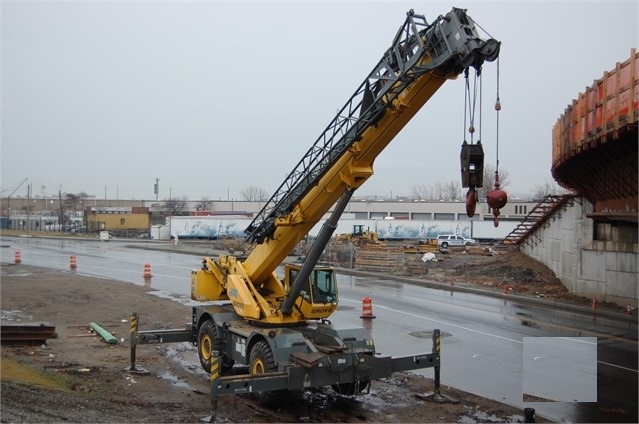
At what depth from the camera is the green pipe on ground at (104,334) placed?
16.7 metres

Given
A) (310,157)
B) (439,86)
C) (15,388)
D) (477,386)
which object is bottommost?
(477,386)

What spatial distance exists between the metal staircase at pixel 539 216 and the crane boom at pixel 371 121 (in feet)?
63.2

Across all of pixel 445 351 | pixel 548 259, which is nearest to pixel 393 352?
pixel 445 351

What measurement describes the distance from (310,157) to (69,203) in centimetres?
14212

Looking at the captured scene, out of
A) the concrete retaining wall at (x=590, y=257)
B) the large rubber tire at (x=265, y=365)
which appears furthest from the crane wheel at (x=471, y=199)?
the concrete retaining wall at (x=590, y=257)

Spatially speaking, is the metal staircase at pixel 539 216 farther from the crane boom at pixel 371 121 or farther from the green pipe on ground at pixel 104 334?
the green pipe on ground at pixel 104 334

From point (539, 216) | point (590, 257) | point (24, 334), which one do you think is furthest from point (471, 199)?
point (539, 216)

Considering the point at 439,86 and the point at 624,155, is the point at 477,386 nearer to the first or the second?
the point at 439,86

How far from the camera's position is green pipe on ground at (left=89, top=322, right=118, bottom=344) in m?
16.7

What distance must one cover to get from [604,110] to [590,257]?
1195 centimetres

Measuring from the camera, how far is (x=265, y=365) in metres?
11.3

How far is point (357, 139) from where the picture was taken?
11258mm

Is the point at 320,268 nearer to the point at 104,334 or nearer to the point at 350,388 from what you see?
the point at 350,388

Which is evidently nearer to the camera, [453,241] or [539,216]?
[539,216]
